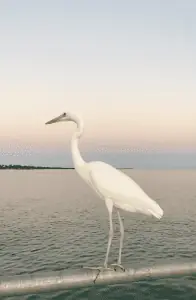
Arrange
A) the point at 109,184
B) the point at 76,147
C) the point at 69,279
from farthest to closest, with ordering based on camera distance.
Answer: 1. the point at 109,184
2. the point at 76,147
3. the point at 69,279

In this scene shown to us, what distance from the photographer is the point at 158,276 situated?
24.8 ft

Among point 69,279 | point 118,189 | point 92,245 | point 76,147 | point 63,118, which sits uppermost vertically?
point 92,245

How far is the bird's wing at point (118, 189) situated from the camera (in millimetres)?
8445


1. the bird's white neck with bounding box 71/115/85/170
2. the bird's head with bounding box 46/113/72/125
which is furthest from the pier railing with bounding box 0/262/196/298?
the bird's head with bounding box 46/113/72/125

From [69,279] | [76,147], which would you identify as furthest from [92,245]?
[69,279]

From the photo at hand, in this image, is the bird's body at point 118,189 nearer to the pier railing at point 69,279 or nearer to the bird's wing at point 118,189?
the bird's wing at point 118,189

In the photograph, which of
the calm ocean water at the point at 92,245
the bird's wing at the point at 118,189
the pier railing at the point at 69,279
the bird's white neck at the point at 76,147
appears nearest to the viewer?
the pier railing at the point at 69,279

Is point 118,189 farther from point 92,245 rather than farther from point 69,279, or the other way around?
point 92,245

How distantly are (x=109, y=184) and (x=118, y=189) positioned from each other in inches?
10.8

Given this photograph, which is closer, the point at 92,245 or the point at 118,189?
the point at 118,189

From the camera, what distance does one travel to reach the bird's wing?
27.7 ft

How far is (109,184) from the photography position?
8.46 metres

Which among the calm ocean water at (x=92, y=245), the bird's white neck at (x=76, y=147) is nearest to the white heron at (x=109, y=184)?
the bird's white neck at (x=76, y=147)

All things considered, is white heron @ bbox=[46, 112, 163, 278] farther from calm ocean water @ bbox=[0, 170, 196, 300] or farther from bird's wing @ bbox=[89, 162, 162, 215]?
calm ocean water @ bbox=[0, 170, 196, 300]
